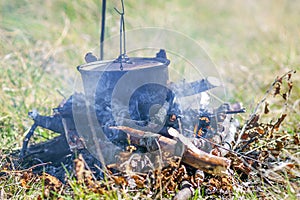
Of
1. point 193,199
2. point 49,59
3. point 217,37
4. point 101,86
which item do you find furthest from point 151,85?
point 217,37

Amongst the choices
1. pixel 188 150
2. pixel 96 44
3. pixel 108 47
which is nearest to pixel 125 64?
pixel 188 150

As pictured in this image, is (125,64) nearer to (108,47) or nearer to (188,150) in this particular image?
(188,150)

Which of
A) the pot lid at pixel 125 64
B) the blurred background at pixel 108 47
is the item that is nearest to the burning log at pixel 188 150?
the pot lid at pixel 125 64

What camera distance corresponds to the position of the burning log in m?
2.06

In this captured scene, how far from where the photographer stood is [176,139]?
214 centimetres

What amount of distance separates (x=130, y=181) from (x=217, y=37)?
13.7ft

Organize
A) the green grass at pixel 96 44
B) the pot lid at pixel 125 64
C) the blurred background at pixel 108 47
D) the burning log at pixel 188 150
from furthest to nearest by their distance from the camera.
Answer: the blurred background at pixel 108 47
the green grass at pixel 96 44
the pot lid at pixel 125 64
the burning log at pixel 188 150

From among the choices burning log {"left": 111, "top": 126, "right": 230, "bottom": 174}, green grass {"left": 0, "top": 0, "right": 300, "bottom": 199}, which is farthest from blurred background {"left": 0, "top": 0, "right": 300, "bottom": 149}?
burning log {"left": 111, "top": 126, "right": 230, "bottom": 174}

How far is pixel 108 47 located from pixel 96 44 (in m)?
0.27

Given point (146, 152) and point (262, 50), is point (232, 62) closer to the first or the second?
point (262, 50)

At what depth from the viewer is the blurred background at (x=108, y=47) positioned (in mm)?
3363

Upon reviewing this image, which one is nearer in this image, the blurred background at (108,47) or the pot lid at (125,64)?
the pot lid at (125,64)

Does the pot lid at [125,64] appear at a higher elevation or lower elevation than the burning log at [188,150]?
higher

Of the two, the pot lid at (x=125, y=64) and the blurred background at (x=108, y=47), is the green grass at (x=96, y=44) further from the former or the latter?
→ the pot lid at (x=125, y=64)
